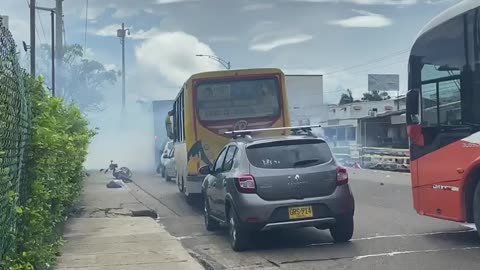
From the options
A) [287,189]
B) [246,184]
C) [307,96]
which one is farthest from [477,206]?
[307,96]

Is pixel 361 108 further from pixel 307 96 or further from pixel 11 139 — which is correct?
pixel 11 139

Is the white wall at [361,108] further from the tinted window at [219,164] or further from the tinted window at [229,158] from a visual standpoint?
the tinted window at [229,158]

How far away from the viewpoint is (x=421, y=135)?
10.3m

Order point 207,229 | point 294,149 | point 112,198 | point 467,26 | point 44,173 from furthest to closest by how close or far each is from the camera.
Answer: point 112,198 → point 207,229 → point 294,149 → point 467,26 → point 44,173

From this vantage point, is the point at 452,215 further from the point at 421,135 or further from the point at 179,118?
the point at 179,118

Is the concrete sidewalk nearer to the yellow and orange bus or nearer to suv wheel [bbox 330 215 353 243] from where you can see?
the yellow and orange bus

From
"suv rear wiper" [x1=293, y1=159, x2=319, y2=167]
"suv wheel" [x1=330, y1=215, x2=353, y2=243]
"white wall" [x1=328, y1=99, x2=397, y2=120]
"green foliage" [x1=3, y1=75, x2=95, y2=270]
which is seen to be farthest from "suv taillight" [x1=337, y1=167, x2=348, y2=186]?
"white wall" [x1=328, y1=99, x2=397, y2=120]

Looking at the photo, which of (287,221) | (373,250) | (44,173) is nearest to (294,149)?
(287,221)

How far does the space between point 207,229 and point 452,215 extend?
4.87 meters

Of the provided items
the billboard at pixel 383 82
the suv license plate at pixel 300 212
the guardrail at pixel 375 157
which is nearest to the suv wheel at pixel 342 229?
the suv license plate at pixel 300 212

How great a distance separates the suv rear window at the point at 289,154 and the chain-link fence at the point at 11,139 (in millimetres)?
3838

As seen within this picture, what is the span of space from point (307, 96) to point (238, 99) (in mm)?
45511

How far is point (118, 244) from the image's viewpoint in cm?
1046

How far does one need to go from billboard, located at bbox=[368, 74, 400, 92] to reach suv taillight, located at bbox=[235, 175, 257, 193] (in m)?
66.3
